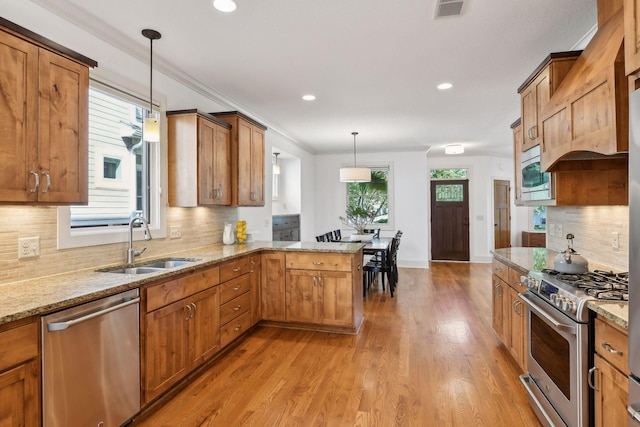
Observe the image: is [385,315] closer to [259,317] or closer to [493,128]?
[259,317]

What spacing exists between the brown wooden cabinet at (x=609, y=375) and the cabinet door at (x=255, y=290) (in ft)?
9.28

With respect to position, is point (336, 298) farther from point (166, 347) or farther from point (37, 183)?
point (37, 183)

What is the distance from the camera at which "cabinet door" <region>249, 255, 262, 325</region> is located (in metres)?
3.67

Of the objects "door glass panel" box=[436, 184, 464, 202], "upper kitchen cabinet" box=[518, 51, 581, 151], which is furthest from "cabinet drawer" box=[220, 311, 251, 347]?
"door glass panel" box=[436, 184, 464, 202]

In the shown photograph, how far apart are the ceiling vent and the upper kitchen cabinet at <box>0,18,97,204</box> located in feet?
7.30

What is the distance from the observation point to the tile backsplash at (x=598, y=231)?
2381 mm

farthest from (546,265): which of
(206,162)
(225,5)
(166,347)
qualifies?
(206,162)

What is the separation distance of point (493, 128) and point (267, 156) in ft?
12.4

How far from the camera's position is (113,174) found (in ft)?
9.45

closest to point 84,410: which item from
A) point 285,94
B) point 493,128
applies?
point 285,94

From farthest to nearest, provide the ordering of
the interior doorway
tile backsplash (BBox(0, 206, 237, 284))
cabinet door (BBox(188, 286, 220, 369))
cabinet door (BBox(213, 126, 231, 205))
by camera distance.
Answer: the interior doorway → cabinet door (BBox(213, 126, 231, 205)) → cabinet door (BBox(188, 286, 220, 369)) → tile backsplash (BBox(0, 206, 237, 284))

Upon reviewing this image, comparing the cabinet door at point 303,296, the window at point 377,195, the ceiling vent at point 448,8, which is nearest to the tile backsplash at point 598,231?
the ceiling vent at point 448,8

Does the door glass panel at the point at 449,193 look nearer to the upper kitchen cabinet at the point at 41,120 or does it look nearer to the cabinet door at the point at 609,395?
the cabinet door at the point at 609,395

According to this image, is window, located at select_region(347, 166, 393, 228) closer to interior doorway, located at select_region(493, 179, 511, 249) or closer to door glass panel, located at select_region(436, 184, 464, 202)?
door glass panel, located at select_region(436, 184, 464, 202)
